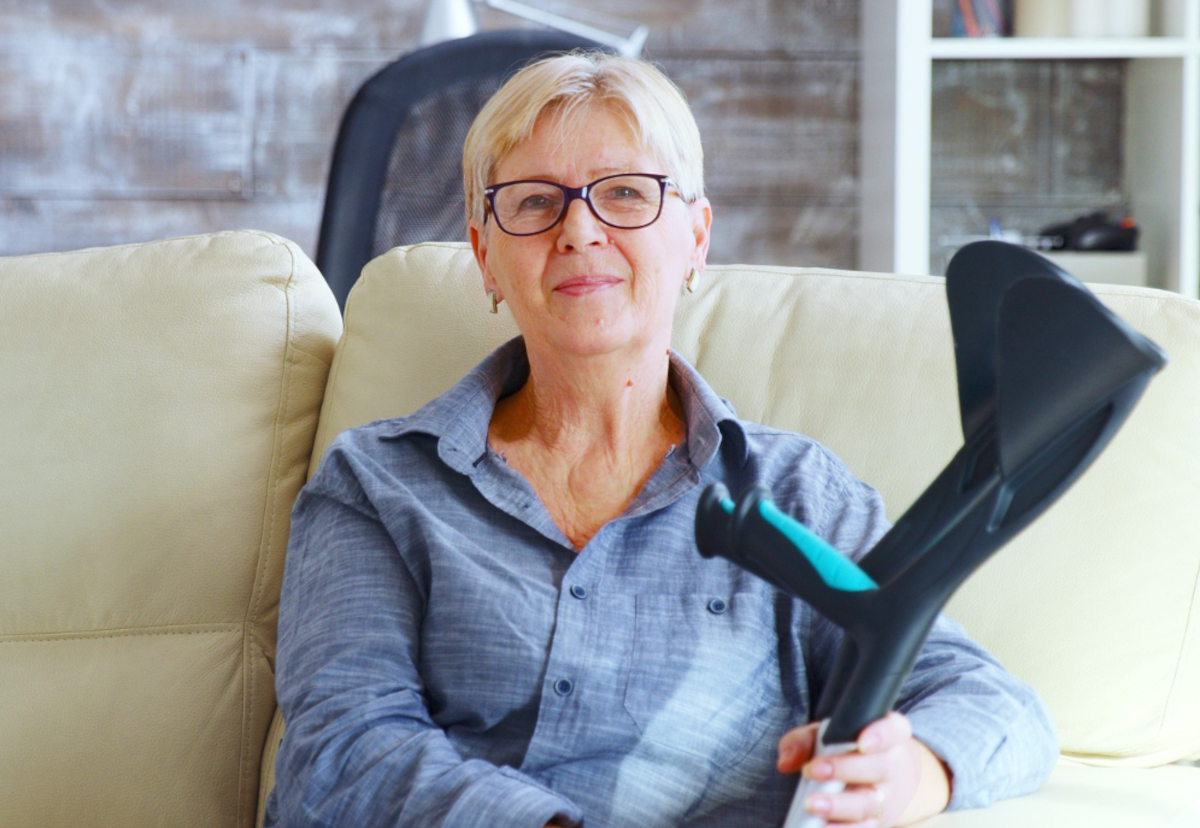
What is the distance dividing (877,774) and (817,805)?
48 millimetres

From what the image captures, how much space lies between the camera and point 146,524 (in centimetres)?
131

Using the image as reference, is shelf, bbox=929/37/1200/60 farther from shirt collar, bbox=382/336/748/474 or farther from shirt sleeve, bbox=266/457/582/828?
shirt sleeve, bbox=266/457/582/828

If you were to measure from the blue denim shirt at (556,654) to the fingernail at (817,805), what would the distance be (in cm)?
19

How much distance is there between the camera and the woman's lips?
1.08 m

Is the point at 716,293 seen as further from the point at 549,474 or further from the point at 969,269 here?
the point at 969,269

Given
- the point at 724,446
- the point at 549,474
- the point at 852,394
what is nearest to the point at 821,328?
the point at 852,394

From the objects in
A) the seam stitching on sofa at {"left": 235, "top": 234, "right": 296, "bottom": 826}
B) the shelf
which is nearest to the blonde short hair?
the seam stitching on sofa at {"left": 235, "top": 234, "right": 296, "bottom": 826}

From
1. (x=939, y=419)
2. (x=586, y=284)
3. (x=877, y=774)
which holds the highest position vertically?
(x=586, y=284)

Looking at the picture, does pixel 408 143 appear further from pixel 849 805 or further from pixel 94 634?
pixel 849 805

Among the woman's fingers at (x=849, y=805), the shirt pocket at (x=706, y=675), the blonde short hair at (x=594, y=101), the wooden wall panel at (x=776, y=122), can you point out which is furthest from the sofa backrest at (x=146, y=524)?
the wooden wall panel at (x=776, y=122)

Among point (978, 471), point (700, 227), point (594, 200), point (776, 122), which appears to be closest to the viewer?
point (978, 471)

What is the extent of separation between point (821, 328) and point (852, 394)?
9 centimetres

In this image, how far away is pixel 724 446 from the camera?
3.69 feet

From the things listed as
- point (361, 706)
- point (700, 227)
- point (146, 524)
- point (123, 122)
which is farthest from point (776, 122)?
point (361, 706)
